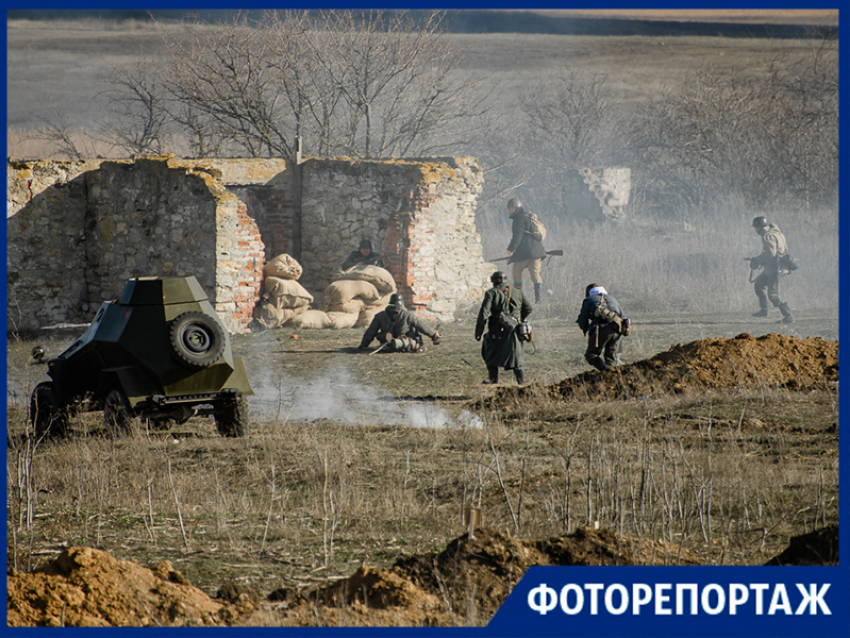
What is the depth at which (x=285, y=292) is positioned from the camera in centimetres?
1327

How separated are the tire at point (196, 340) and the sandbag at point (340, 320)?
639 cm

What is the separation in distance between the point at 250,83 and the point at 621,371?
1269 cm

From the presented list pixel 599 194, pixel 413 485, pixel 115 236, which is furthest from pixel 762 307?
pixel 599 194

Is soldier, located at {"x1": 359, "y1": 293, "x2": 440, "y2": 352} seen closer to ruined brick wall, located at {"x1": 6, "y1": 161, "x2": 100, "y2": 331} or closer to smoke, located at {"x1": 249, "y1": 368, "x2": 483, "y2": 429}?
smoke, located at {"x1": 249, "y1": 368, "x2": 483, "y2": 429}

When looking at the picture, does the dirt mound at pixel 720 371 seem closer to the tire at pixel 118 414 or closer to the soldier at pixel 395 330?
the soldier at pixel 395 330

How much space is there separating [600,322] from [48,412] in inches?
201

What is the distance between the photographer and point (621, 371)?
8.87 m

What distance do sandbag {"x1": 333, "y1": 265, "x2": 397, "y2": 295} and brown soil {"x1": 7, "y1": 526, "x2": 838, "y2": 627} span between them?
9516mm

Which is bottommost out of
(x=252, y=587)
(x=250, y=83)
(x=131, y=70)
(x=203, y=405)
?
(x=252, y=587)

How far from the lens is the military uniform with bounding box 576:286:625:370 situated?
8852 millimetres

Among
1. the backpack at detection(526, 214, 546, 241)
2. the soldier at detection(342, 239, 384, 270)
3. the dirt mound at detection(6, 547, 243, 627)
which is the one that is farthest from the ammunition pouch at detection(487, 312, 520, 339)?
the dirt mound at detection(6, 547, 243, 627)

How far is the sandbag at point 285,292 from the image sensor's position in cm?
1326

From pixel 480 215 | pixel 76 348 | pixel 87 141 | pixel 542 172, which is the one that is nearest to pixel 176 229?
pixel 76 348

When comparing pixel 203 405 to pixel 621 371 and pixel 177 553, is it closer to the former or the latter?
pixel 177 553
